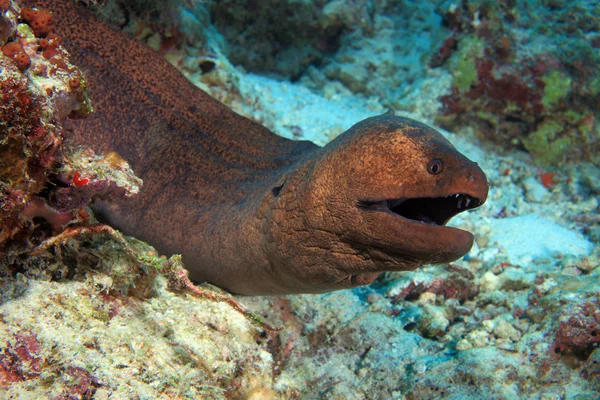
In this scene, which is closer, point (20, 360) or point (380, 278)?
A: point (20, 360)

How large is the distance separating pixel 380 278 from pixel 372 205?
199 centimetres

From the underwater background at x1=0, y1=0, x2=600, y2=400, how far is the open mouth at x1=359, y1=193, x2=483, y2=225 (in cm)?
116

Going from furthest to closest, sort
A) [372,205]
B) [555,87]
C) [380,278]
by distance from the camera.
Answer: [555,87] < [380,278] < [372,205]

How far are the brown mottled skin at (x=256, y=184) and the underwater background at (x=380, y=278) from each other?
0.39 m

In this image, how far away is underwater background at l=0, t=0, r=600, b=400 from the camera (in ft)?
5.66

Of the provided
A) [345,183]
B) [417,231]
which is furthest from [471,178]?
[345,183]

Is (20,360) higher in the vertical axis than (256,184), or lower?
lower

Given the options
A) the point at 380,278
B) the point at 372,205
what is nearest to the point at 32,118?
the point at 372,205

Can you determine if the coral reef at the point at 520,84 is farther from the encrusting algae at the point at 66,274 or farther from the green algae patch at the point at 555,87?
the encrusting algae at the point at 66,274

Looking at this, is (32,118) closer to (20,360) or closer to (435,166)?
(20,360)

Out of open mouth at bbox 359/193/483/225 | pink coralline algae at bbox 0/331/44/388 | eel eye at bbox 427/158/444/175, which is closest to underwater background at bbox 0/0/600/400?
pink coralline algae at bbox 0/331/44/388

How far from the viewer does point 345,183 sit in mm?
2180

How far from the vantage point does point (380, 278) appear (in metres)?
3.93

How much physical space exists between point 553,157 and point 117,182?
6.74 m
